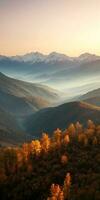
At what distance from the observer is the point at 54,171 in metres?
171

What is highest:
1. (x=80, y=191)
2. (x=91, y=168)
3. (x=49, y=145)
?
(x=49, y=145)

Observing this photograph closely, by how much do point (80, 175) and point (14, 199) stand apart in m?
27.9

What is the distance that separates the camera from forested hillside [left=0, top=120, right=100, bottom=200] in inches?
5792

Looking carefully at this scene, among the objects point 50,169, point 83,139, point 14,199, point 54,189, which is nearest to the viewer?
point 54,189

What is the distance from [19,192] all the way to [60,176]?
18.0 metres

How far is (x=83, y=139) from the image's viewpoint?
198 meters

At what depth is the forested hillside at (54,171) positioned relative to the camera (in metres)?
147

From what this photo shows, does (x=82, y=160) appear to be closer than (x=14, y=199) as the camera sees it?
No

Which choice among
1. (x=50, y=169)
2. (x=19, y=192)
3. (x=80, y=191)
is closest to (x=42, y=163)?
(x=50, y=169)

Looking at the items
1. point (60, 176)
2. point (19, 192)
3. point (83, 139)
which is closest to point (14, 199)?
point (19, 192)

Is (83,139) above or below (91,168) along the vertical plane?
above

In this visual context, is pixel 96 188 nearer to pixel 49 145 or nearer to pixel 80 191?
pixel 80 191

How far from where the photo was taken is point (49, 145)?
19812 cm

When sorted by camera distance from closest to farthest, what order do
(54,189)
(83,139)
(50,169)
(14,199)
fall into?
(54,189), (14,199), (50,169), (83,139)
